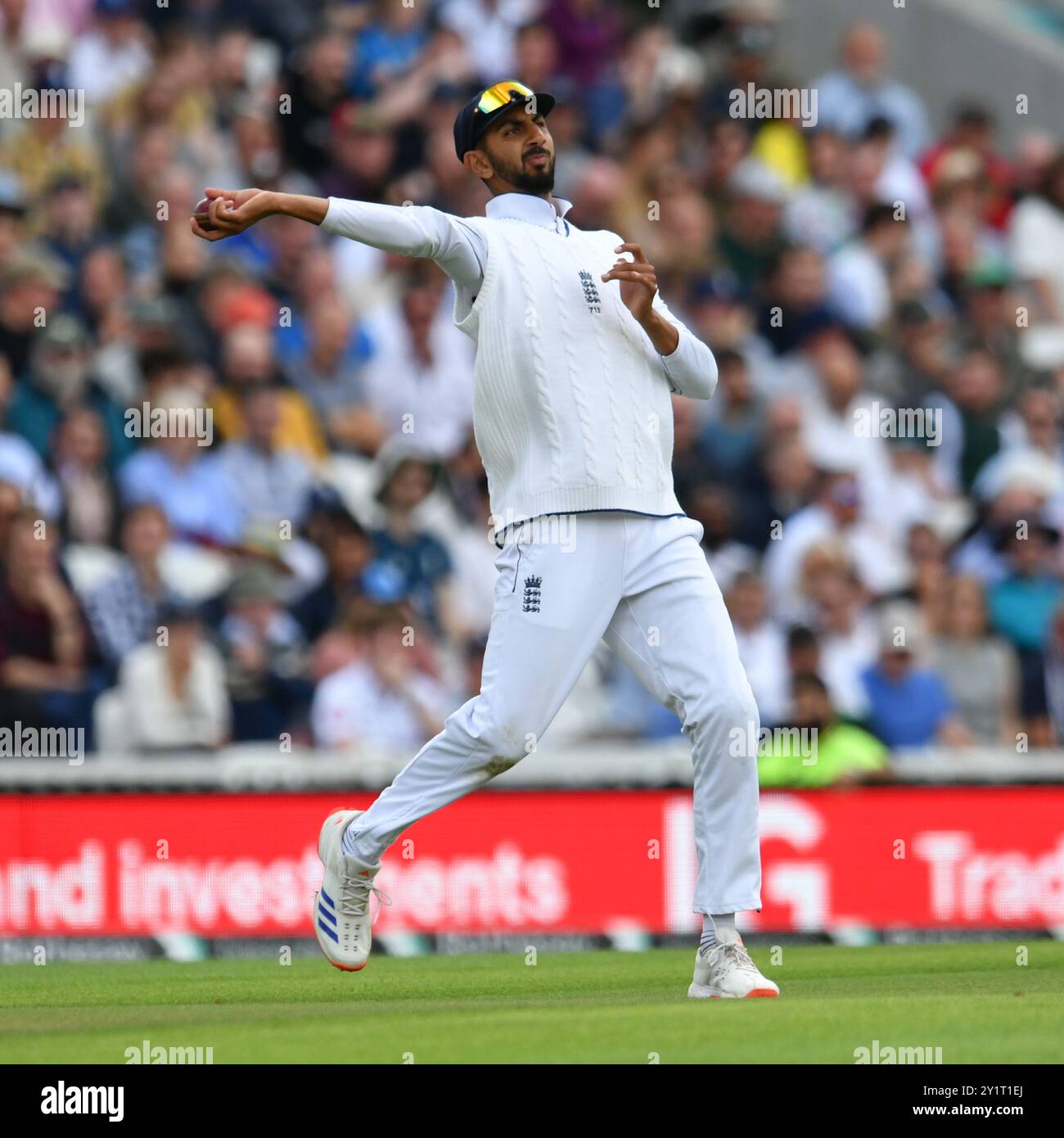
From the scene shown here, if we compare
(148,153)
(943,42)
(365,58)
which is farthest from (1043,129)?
(148,153)

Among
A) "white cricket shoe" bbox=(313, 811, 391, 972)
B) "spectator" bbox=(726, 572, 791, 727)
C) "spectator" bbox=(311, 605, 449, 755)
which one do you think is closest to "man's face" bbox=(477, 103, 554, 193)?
"white cricket shoe" bbox=(313, 811, 391, 972)

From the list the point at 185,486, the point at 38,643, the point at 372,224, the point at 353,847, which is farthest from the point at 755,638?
the point at 372,224

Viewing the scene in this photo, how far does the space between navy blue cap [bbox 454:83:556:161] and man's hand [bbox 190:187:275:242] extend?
3.14 ft

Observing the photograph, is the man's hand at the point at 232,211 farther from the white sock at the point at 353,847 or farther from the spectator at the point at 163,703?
the spectator at the point at 163,703

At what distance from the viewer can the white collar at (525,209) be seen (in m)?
7.59

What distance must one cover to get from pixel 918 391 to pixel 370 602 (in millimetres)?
4638

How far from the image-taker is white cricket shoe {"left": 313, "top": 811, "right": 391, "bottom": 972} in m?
7.66

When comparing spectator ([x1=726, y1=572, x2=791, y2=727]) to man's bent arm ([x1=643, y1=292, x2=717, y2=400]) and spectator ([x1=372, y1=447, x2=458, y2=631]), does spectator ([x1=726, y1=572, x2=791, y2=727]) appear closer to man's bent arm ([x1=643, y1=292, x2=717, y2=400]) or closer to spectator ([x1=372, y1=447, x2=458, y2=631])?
spectator ([x1=372, y1=447, x2=458, y2=631])

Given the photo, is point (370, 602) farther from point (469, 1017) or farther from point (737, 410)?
point (469, 1017)

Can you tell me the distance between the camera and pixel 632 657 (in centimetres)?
749

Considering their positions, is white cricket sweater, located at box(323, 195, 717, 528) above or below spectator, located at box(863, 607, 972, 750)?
above

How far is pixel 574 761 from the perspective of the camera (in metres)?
10.9

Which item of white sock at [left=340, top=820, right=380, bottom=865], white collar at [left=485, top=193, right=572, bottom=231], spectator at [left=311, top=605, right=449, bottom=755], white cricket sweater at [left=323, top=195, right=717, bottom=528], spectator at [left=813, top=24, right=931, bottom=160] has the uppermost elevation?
spectator at [left=813, top=24, right=931, bottom=160]

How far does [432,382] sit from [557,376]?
263 inches
